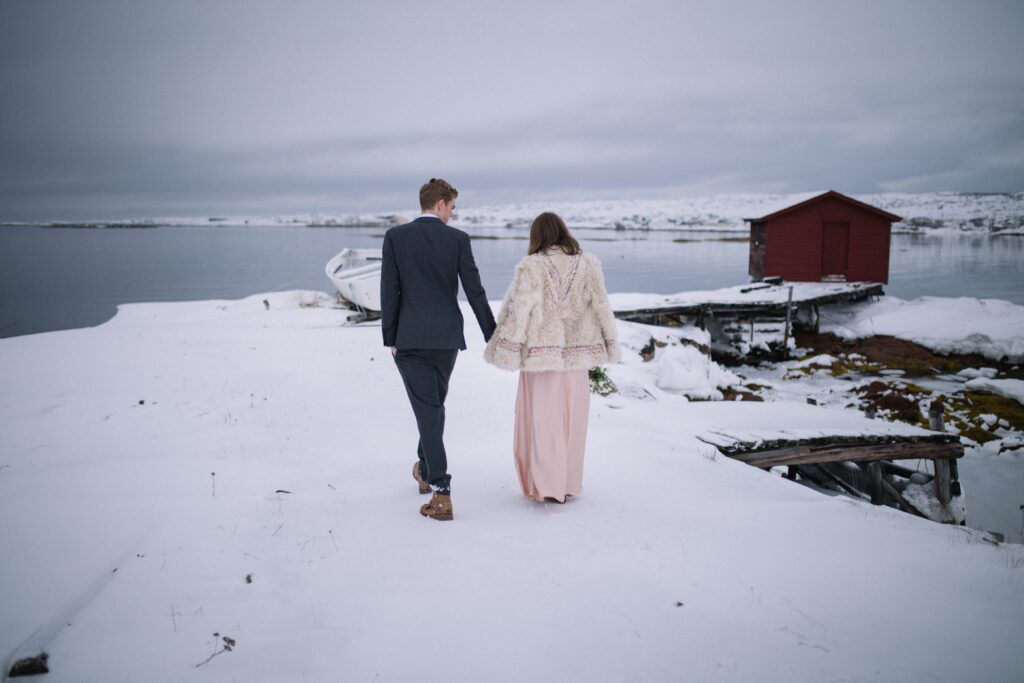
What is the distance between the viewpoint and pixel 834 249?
26.1 m

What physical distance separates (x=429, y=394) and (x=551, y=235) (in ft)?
4.69

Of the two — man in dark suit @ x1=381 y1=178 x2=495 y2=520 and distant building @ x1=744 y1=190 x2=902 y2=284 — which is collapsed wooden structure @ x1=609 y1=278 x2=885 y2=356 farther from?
man in dark suit @ x1=381 y1=178 x2=495 y2=520

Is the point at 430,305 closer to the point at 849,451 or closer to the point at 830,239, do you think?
the point at 849,451

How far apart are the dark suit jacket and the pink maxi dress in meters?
0.71

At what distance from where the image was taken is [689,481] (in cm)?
515

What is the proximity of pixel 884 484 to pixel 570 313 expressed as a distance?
6.66m

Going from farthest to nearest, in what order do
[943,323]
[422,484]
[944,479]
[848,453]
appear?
1. [943,323]
2. [944,479]
3. [848,453]
4. [422,484]

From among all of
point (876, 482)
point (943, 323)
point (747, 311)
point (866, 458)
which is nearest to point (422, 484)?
point (866, 458)

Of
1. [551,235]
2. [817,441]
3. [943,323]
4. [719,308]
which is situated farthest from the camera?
[719,308]

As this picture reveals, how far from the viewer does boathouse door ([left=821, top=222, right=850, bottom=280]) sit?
1018 inches

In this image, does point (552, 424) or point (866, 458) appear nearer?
point (552, 424)

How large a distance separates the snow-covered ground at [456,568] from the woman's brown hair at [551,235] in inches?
76.5

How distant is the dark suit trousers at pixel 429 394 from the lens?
403cm

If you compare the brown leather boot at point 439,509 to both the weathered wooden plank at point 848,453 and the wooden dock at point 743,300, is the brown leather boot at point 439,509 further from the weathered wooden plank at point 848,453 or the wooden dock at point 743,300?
the wooden dock at point 743,300
